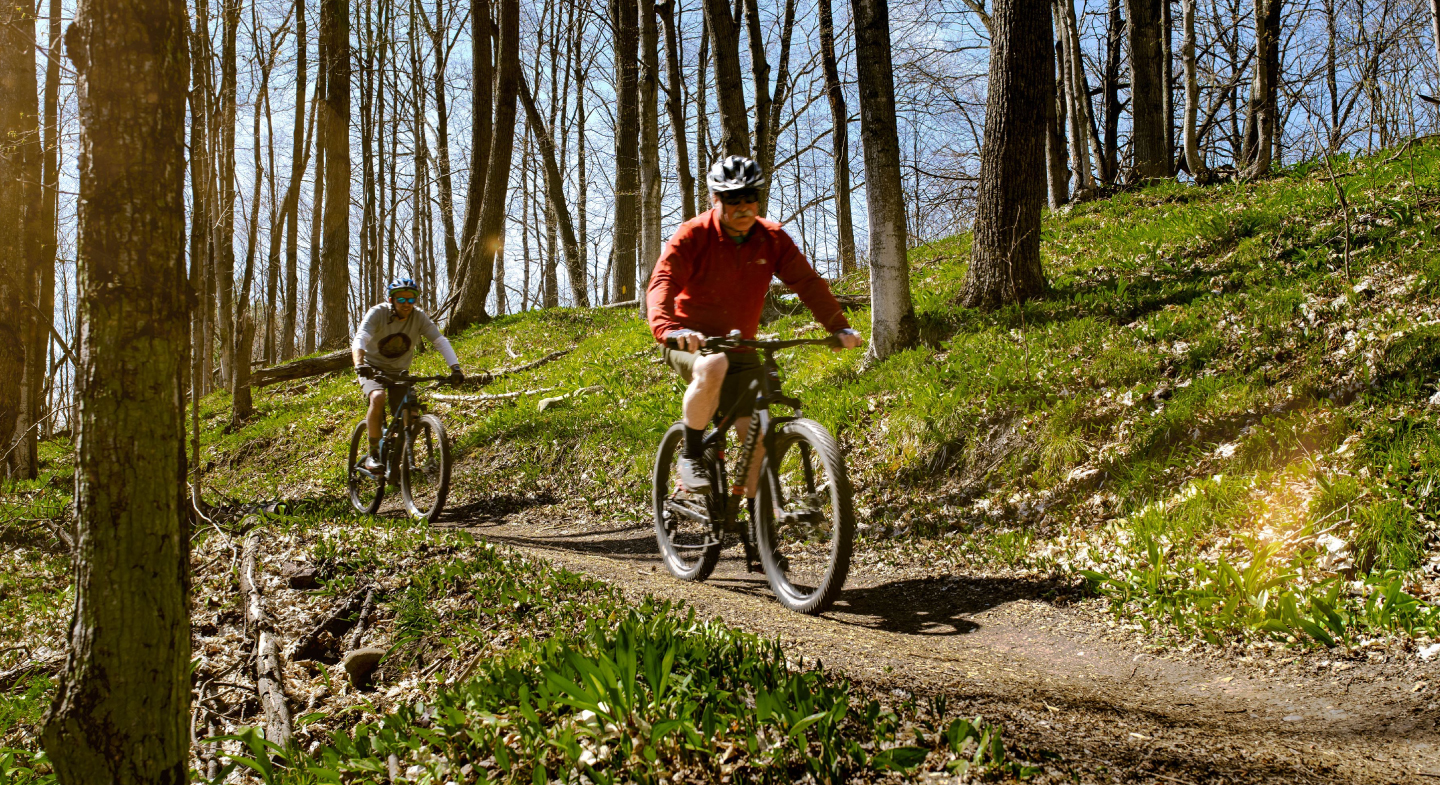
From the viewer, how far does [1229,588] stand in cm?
367

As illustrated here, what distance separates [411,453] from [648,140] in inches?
346

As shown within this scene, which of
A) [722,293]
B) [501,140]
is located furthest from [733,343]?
[501,140]

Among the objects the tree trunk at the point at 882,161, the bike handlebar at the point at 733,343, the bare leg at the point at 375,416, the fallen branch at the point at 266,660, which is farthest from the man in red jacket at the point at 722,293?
the bare leg at the point at 375,416

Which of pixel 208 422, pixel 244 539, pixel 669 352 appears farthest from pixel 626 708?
pixel 208 422

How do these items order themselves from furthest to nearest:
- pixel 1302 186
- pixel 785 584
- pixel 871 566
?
pixel 1302 186
pixel 871 566
pixel 785 584

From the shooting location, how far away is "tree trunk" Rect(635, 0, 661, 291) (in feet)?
45.4

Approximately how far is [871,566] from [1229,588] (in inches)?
86.4

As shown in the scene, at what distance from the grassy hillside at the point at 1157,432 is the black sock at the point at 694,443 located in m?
1.53

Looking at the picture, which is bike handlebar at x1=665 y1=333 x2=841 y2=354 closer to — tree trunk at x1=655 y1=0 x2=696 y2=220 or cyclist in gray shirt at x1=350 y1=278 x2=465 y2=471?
cyclist in gray shirt at x1=350 y1=278 x2=465 y2=471

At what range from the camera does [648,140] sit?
47.7 ft

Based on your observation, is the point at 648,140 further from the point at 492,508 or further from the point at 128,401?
the point at 128,401

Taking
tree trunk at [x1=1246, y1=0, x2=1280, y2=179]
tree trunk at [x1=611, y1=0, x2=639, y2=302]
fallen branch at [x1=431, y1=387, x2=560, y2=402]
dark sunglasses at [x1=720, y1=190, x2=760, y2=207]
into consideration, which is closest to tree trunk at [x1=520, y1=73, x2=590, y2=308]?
tree trunk at [x1=611, y1=0, x2=639, y2=302]

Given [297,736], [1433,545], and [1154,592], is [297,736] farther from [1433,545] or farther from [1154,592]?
[1433,545]

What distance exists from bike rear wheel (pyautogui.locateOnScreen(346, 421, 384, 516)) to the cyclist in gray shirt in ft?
0.58
